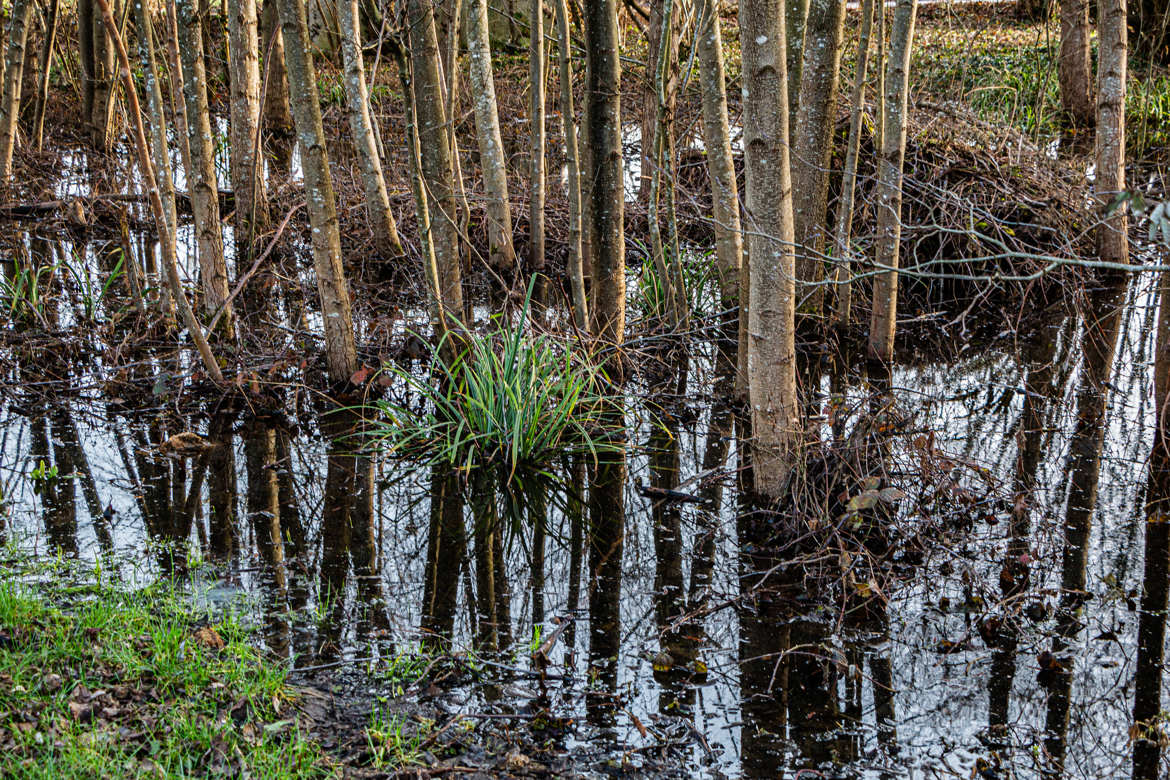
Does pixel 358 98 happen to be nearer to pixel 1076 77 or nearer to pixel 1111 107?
pixel 1111 107

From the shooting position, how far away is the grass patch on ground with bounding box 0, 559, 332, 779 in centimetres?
336

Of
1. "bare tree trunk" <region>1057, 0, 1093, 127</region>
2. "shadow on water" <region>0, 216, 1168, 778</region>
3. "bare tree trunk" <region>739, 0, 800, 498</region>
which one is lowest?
"shadow on water" <region>0, 216, 1168, 778</region>

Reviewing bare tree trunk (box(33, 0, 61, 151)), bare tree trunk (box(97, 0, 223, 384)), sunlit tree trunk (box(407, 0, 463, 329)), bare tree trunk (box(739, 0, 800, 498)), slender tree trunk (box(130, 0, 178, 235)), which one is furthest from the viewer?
bare tree trunk (box(33, 0, 61, 151))

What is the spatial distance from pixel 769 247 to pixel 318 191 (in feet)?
11.9

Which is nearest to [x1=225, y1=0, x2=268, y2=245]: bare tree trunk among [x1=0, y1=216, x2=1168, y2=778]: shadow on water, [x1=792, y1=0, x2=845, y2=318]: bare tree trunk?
[x1=0, y1=216, x2=1168, y2=778]: shadow on water

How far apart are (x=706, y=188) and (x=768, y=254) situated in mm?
6139

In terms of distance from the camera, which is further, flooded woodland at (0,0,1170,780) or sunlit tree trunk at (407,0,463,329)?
sunlit tree trunk at (407,0,463,329)

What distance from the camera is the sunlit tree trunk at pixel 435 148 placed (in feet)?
23.8

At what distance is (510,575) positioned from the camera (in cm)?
535

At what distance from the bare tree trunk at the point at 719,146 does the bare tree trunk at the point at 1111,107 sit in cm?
382

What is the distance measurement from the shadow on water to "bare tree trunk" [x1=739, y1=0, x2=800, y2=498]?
28 cm

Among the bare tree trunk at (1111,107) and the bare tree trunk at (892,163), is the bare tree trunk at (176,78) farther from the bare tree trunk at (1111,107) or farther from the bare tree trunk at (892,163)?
the bare tree trunk at (1111,107)

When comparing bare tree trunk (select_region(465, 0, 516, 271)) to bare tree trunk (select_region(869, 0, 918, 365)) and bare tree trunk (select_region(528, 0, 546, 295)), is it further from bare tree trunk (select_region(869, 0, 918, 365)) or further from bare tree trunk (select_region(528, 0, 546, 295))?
bare tree trunk (select_region(869, 0, 918, 365))

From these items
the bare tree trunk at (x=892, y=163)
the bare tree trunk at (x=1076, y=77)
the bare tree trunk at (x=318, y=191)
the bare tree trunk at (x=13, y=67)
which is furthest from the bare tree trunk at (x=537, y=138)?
the bare tree trunk at (x=1076, y=77)
